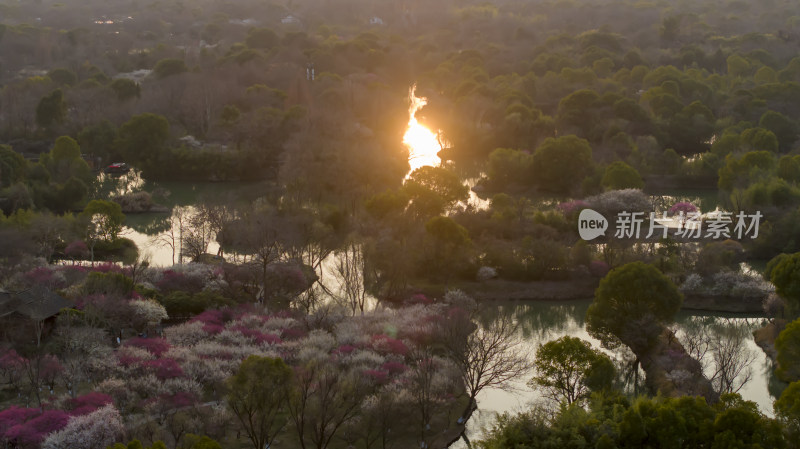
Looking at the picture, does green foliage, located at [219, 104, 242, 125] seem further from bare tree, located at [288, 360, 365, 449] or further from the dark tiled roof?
bare tree, located at [288, 360, 365, 449]

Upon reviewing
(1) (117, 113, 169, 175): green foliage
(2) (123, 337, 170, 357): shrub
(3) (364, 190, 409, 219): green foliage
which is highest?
(1) (117, 113, 169, 175): green foliage

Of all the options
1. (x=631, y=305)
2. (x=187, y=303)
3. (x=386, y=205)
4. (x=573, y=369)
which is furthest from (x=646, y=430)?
(x=386, y=205)

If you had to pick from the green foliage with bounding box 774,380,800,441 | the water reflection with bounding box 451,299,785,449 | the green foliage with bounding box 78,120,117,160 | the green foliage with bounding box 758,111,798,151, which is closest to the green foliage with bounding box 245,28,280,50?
the green foliage with bounding box 78,120,117,160

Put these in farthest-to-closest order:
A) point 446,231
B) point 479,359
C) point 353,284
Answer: point 446,231 → point 353,284 → point 479,359

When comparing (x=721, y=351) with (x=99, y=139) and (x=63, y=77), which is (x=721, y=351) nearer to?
(x=99, y=139)

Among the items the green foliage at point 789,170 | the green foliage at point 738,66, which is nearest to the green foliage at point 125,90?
the green foliage at point 789,170

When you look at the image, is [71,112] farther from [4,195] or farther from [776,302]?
[776,302]

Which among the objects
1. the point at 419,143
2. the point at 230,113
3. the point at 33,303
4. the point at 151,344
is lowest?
the point at 151,344
